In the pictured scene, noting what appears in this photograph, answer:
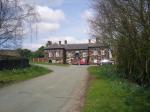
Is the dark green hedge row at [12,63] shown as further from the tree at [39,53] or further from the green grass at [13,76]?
the tree at [39,53]

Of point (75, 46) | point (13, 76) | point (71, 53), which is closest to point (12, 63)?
point (13, 76)

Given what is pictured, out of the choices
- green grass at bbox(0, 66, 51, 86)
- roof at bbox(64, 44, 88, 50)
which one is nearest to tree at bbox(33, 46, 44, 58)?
roof at bbox(64, 44, 88, 50)

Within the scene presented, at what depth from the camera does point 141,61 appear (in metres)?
27.6

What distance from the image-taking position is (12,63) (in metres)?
55.5

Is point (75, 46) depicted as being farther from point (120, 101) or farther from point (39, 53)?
point (120, 101)

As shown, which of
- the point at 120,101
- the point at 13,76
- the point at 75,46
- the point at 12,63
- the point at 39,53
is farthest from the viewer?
the point at 39,53

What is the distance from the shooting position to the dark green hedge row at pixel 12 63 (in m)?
50.7

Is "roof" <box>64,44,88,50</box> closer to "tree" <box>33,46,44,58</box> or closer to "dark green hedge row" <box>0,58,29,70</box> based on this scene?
"tree" <box>33,46,44,58</box>

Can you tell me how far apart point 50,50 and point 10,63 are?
8574cm

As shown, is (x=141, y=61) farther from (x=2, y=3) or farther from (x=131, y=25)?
(x=2, y=3)

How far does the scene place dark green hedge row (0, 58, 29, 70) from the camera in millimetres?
50669

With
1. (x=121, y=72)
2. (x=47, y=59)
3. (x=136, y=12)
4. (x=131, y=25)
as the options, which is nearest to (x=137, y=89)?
(x=131, y=25)

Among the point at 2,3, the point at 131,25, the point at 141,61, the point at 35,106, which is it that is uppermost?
the point at 2,3

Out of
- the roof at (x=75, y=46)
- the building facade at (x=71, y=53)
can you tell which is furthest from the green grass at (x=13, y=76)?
the roof at (x=75, y=46)
